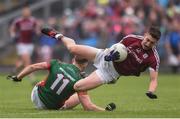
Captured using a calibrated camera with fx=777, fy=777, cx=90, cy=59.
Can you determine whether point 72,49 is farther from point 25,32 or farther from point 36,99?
point 25,32

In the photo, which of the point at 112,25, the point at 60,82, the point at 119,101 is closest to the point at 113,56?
the point at 60,82

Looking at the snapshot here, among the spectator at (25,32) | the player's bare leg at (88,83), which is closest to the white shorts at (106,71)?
the player's bare leg at (88,83)

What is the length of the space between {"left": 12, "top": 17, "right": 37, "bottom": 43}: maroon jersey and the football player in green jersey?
36.0ft

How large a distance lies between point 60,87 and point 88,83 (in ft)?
1.77

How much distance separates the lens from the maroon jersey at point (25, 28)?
1018 inches

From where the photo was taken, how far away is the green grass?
548 inches

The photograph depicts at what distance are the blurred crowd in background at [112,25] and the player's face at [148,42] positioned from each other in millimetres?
16192

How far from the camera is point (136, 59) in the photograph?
1459 centimetres

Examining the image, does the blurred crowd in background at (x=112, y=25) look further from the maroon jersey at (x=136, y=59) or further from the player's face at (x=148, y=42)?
the player's face at (x=148, y=42)

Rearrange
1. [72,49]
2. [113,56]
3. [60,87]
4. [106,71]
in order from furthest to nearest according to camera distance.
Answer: [72,49] → [106,71] → [60,87] → [113,56]

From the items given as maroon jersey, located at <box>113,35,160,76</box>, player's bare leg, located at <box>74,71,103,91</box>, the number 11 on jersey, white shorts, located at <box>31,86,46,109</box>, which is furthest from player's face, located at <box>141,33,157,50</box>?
white shorts, located at <box>31,86,46,109</box>

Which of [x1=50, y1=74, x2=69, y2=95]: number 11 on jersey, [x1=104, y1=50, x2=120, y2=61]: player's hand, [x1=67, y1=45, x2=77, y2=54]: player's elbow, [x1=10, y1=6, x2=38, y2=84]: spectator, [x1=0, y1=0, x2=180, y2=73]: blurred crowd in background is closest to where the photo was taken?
[x1=104, y1=50, x2=120, y2=61]: player's hand

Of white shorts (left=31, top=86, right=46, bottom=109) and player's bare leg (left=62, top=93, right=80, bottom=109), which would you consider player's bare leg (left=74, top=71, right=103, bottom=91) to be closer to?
player's bare leg (left=62, top=93, right=80, bottom=109)

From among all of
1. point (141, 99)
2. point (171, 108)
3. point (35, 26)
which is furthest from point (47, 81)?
point (35, 26)
